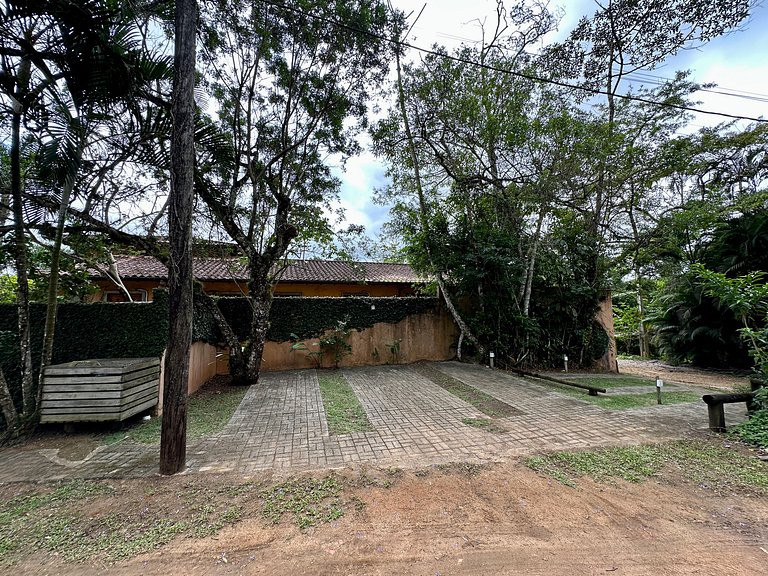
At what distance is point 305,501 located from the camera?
102 inches

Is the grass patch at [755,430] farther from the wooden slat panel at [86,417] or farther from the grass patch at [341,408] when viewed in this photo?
the wooden slat panel at [86,417]

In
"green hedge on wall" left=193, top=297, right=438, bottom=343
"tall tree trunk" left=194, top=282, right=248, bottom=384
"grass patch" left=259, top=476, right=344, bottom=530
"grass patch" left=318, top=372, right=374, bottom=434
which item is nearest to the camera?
"grass patch" left=259, top=476, right=344, bottom=530

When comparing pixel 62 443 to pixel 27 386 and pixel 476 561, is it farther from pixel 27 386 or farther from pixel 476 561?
pixel 476 561

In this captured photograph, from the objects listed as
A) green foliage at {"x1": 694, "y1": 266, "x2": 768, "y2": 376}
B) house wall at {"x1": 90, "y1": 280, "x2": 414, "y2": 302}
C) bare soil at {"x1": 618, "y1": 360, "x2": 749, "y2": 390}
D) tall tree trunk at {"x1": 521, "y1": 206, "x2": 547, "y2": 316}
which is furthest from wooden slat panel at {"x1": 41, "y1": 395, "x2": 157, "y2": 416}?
bare soil at {"x1": 618, "y1": 360, "x2": 749, "y2": 390}

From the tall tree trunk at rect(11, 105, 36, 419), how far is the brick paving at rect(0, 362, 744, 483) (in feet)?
2.84

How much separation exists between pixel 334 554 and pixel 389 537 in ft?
1.33

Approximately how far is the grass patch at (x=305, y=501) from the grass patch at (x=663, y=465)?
2.07m

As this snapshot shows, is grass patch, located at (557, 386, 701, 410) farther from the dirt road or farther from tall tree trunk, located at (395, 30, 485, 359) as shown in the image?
tall tree trunk, located at (395, 30, 485, 359)

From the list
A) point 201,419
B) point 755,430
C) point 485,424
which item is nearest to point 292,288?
point 201,419

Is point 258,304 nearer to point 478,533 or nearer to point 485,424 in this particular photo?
point 485,424

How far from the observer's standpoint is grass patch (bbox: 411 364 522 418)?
4.91 metres

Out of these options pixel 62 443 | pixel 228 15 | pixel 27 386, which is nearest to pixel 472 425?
pixel 62 443

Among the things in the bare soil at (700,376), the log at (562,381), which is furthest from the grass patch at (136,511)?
the bare soil at (700,376)

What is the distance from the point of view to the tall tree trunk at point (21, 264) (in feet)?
12.3
